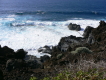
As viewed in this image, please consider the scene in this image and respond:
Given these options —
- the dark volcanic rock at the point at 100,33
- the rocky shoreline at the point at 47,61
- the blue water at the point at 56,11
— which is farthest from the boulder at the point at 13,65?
the blue water at the point at 56,11

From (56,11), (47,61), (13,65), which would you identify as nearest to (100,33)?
(47,61)

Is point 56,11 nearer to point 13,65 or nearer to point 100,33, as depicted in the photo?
point 100,33

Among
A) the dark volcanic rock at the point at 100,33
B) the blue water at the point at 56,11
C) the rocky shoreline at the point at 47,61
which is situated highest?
the blue water at the point at 56,11

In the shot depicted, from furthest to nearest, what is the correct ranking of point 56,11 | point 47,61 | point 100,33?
point 56,11, point 100,33, point 47,61

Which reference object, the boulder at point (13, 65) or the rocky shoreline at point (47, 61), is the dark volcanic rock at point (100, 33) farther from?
the boulder at point (13, 65)

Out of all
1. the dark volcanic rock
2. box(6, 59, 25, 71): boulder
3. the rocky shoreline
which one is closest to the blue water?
the dark volcanic rock

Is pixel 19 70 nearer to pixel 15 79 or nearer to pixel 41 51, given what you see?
pixel 15 79

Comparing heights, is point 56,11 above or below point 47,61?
above

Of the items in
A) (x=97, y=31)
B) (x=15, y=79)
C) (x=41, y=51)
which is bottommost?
(x=41, y=51)

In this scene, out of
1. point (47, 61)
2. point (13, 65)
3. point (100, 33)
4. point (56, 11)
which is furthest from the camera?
point (56, 11)

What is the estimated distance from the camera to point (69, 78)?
4.09m

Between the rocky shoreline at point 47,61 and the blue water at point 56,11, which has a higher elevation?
the blue water at point 56,11

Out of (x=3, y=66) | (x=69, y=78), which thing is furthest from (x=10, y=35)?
(x=69, y=78)

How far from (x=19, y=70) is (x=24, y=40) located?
13876mm
